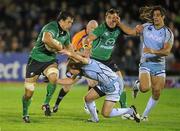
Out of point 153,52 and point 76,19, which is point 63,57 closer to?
point 76,19

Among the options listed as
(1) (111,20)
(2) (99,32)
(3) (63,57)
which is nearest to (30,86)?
(2) (99,32)

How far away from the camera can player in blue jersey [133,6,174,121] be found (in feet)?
45.3

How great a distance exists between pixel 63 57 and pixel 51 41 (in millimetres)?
11824

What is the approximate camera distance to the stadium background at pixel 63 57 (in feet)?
54.5

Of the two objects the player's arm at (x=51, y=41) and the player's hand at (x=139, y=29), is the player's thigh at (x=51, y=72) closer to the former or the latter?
the player's arm at (x=51, y=41)

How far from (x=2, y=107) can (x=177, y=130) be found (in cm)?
573

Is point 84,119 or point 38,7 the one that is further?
point 38,7

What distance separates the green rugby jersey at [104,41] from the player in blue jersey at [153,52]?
0.70 m

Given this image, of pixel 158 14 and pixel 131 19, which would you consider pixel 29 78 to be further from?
pixel 131 19

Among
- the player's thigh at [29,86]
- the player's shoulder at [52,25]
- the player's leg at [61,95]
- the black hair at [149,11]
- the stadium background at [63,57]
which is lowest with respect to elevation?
the stadium background at [63,57]

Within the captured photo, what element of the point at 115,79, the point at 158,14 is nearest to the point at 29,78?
the point at 115,79

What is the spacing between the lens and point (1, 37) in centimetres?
2655

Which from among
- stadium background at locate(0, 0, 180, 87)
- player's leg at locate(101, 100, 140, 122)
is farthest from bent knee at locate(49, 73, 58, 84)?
stadium background at locate(0, 0, 180, 87)

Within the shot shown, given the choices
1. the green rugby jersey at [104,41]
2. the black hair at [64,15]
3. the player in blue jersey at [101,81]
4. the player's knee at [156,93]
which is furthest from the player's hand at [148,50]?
the black hair at [64,15]
